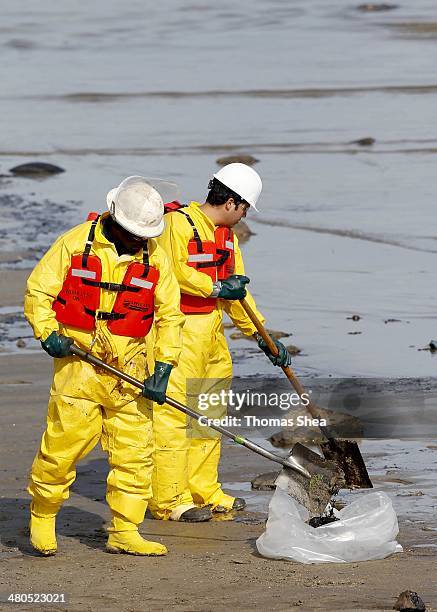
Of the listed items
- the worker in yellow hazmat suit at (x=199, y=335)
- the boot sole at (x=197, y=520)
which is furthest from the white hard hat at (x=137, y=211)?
the boot sole at (x=197, y=520)

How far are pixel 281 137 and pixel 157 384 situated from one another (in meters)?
13.3

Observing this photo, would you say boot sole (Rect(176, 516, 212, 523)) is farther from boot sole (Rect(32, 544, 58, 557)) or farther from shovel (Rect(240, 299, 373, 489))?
boot sole (Rect(32, 544, 58, 557))

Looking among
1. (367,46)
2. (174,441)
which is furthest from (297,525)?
(367,46)

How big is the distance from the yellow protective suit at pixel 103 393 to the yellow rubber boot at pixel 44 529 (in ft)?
0.07

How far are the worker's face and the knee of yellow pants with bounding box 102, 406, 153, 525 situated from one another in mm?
1356

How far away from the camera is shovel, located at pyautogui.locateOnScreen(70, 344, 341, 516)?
281 inches

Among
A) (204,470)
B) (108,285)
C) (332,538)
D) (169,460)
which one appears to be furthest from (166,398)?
(204,470)

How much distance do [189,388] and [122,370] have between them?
1.01 metres

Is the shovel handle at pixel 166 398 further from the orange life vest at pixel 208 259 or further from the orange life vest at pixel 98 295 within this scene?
the orange life vest at pixel 208 259

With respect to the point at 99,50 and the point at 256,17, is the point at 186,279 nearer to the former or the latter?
the point at 99,50

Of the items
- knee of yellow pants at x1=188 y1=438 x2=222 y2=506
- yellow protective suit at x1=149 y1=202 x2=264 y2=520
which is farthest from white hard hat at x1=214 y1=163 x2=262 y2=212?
knee of yellow pants at x1=188 y1=438 x2=222 y2=506

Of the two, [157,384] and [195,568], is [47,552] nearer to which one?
[195,568]

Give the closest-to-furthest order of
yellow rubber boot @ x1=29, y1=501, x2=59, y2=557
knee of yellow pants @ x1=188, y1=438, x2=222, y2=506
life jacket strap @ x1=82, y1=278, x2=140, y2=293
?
life jacket strap @ x1=82, y1=278, x2=140, y2=293
yellow rubber boot @ x1=29, y1=501, x2=59, y2=557
knee of yellow pants @ x1=188, y1=438, x2=222, y2=506

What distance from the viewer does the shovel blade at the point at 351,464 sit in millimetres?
7527
